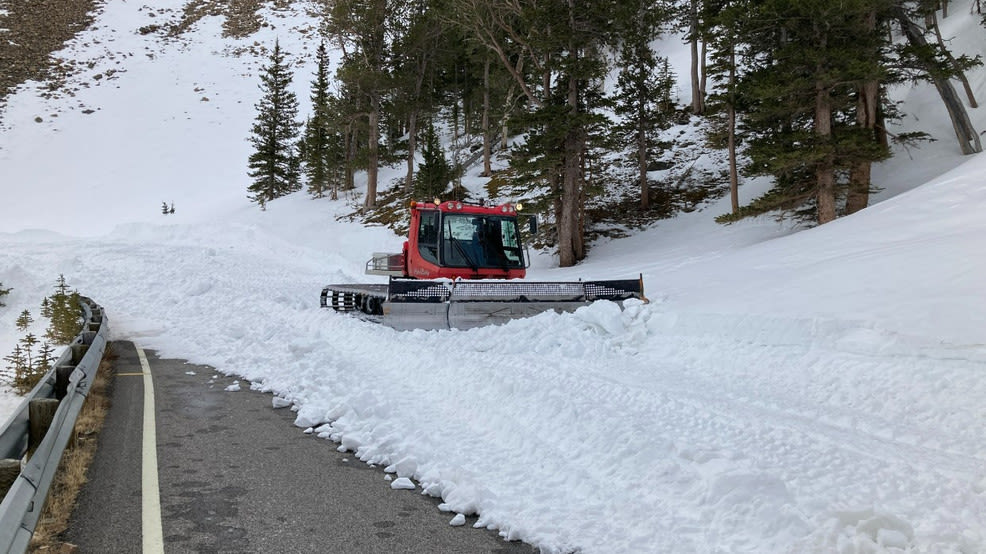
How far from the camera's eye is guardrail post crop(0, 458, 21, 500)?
11.3ft

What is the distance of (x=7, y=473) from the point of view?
349cm

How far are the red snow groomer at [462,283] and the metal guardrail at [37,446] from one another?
5007mm

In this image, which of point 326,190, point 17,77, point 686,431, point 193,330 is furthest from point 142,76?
point 686,431

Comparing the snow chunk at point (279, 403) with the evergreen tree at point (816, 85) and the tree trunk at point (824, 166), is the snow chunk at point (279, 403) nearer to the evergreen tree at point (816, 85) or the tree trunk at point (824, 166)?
the evergreen tree at point (816, 85)

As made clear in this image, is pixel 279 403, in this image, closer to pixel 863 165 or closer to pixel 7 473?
pixel 7 473

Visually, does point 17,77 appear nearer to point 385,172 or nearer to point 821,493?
point 385,172

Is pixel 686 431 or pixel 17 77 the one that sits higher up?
pixel 17 77

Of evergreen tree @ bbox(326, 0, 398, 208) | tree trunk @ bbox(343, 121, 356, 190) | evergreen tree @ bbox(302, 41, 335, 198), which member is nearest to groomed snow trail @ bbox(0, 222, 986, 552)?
evergreen tree @ bbox(326, 0, 398, 208)

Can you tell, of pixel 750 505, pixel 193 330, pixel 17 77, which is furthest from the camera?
pixel 17 77

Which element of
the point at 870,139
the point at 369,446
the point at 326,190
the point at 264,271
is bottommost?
the point at 369,446

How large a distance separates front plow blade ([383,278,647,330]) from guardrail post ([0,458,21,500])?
7038 millimetres

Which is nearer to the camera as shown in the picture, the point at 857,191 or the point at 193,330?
the point at 193,330

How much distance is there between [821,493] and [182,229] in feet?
127

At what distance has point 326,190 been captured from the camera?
48.8 meters
